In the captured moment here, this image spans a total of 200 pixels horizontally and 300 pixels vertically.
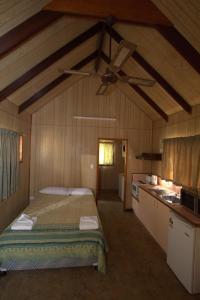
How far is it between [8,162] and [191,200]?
11.1ft

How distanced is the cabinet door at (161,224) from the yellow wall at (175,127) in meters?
1.56

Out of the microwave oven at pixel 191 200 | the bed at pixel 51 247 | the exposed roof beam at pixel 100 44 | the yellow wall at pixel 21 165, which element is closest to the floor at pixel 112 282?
the bed at pixel 51 247

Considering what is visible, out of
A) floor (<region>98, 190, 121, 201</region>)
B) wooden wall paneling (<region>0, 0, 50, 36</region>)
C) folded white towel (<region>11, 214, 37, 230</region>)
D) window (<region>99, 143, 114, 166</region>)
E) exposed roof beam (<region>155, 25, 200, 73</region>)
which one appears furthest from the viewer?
window (<region>99, 143, 114, 166</region>)

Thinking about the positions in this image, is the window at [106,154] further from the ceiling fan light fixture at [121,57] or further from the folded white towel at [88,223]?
the ceiling fan light fixture at [121,57]

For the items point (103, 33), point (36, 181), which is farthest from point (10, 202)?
point (103, 33)

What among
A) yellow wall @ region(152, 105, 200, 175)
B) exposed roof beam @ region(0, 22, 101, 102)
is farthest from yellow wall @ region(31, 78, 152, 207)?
exposed roof beam @ region(0, 22, 101, 102)

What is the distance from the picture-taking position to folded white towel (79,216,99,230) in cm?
318

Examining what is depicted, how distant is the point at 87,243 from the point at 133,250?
45.6 inches

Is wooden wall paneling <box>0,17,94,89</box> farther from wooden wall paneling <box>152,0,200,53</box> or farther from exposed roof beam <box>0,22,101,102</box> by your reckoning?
wooden wall paneling <box>152,0,200,53</box>

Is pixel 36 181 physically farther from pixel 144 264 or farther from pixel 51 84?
pixel 144 264

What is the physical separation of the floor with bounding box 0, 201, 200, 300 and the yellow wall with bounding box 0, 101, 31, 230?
150cm

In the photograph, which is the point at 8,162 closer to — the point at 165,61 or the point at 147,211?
the point at 147,211

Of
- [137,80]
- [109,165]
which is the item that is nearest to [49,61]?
[137,80]

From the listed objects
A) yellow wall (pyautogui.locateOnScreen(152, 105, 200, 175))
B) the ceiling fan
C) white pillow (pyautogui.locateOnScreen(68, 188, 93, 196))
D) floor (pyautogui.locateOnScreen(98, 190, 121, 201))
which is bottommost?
floor (pyautogui.locateOnScreen(98, 190, 121, 201))
